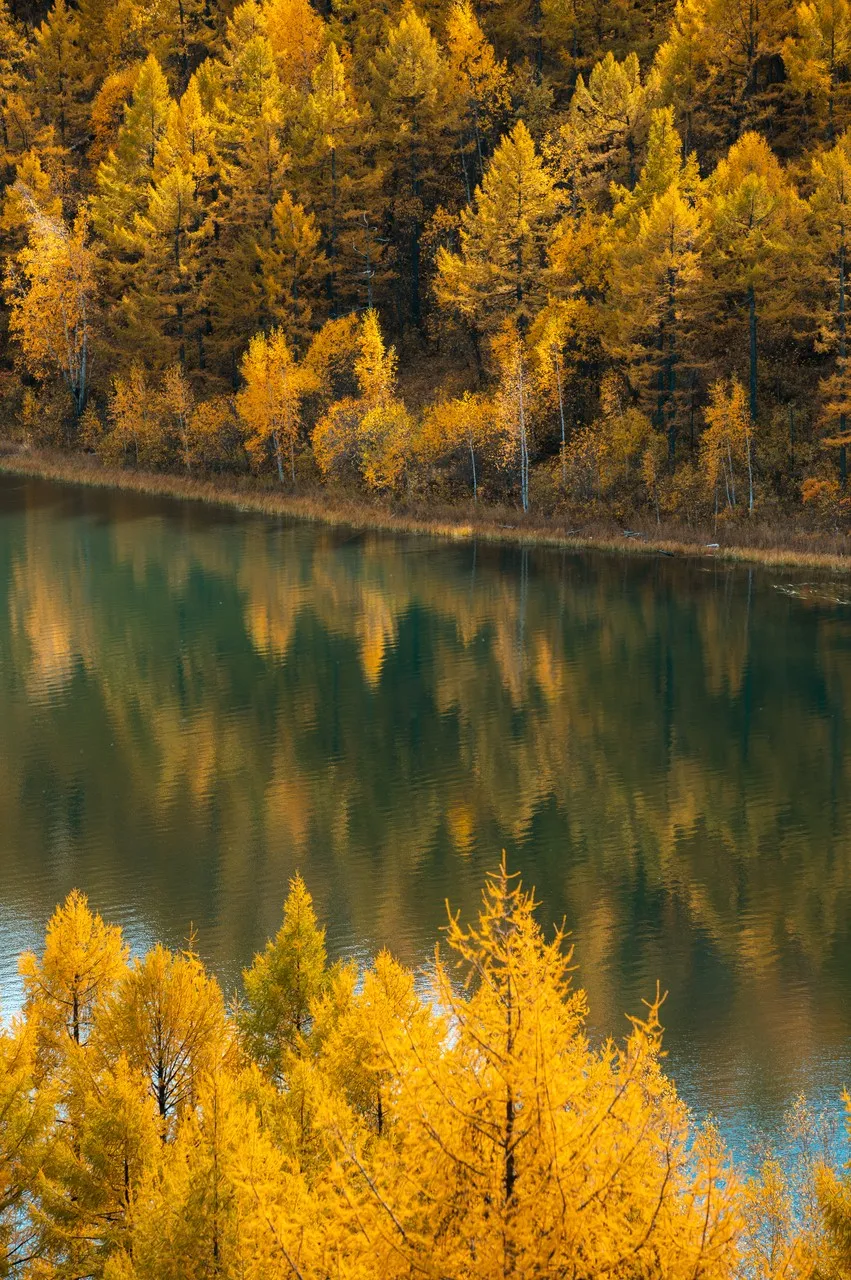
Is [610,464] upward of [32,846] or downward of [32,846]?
upward

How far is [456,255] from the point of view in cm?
7575

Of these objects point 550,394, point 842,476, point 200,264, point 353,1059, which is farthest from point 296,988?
point 200,264

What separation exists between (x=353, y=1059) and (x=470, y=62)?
77.6 metres

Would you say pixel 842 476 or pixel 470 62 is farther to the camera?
pixel 470 62

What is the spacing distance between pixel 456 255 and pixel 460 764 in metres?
45.3

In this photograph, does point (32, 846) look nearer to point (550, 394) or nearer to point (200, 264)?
point (550, 394)

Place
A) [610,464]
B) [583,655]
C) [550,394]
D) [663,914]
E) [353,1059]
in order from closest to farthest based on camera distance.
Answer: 1. [353,1059]
2. [663,914]
3. [583,655]
4. [610,464]
5. [550,394]

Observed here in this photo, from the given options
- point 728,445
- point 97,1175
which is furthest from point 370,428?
point 97,1175

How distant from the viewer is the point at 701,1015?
2381 cm

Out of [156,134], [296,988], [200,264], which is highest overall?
[156,134]

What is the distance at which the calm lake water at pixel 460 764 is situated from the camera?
26359mm

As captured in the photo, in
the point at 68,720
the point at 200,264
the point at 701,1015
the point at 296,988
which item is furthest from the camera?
the point at 200,264

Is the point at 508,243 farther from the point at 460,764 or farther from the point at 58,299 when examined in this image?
the point at 460,764

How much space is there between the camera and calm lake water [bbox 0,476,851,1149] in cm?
2636
